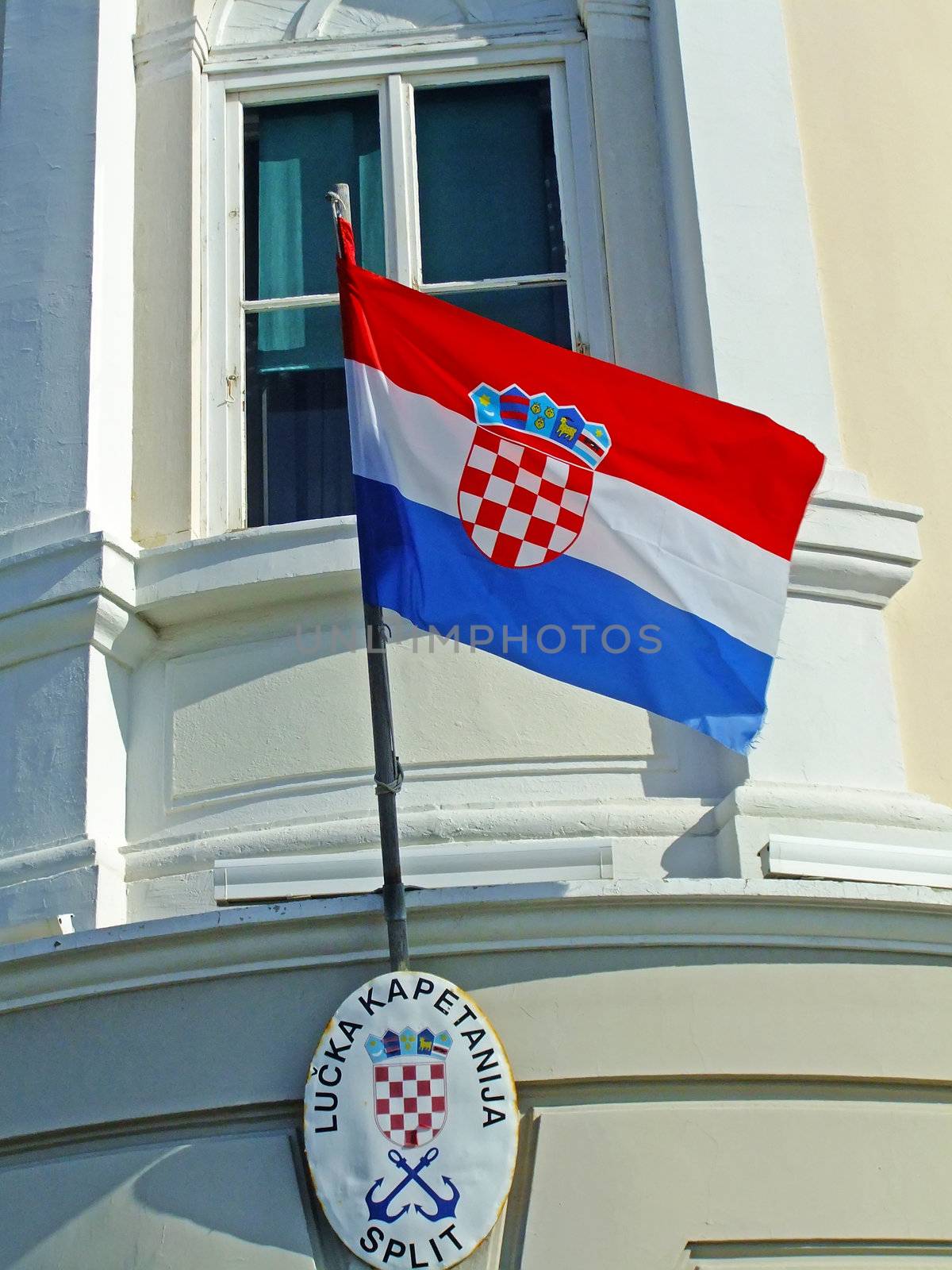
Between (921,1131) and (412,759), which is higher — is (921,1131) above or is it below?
below

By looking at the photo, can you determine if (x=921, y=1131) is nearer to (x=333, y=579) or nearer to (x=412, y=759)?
(x=412, y=759)

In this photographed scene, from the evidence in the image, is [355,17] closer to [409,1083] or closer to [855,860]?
[855,860]

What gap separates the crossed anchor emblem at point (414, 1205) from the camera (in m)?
5.03

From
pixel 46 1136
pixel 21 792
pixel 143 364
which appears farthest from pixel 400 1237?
pixel 143 364

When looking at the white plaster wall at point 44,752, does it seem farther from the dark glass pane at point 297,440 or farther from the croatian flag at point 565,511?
the croatian flag at point 565,511

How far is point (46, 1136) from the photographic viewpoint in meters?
5.28

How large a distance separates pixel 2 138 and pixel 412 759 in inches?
113

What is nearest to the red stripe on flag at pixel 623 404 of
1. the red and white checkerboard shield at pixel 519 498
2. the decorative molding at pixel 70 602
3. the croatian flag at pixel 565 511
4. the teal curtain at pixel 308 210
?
the croatian flag at pixel 565 511

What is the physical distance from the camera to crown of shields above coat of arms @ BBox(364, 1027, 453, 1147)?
5.12m

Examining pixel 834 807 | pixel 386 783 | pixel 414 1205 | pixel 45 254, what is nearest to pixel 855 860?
pixel 834 807

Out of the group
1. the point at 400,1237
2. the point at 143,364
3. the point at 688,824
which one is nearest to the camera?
the point at 400,1237

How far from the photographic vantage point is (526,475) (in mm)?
5457

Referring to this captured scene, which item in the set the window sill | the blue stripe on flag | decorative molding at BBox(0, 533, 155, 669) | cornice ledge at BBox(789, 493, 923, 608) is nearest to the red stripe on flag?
the blue stripe on flag

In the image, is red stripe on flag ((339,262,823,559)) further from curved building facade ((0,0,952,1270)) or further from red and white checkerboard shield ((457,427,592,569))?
curved building facade ((0,0,952,1270))
